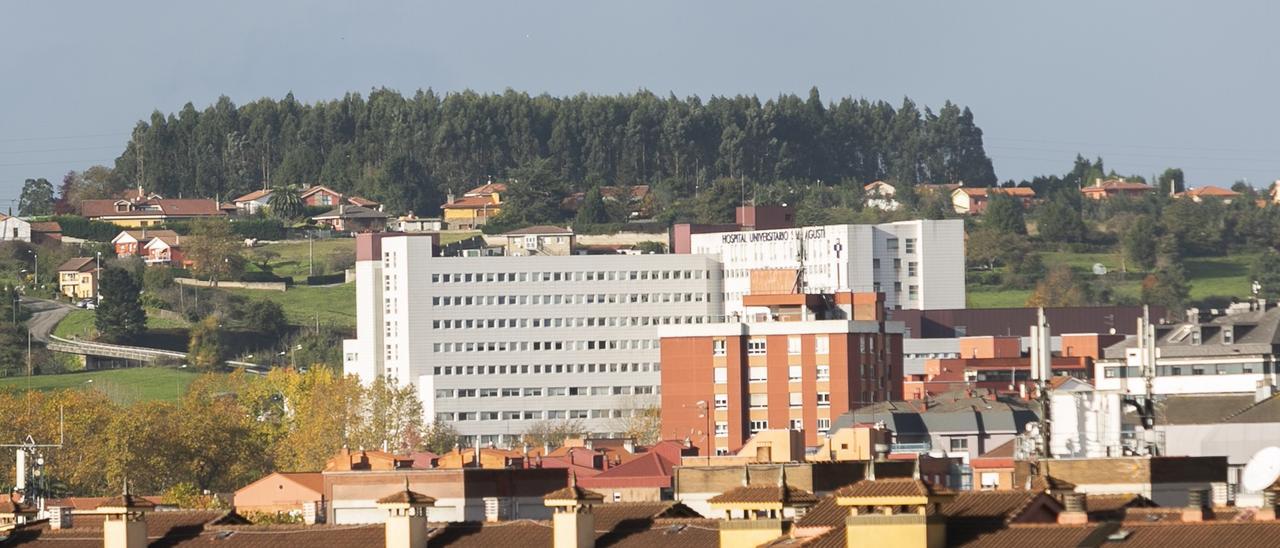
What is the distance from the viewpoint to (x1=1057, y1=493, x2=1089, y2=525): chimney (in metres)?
32.3

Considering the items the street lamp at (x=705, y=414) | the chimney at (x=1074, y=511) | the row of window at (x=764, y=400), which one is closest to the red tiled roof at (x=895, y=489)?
the chimney at (x=1074, y=511)

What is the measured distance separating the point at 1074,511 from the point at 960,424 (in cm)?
8124

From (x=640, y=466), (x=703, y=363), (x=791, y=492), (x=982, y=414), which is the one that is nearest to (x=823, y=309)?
(x=703, y=363)

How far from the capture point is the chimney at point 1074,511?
32344 millimetres

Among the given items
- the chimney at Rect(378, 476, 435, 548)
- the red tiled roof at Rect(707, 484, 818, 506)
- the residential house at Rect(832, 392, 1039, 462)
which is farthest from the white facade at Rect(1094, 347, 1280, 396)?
the red tiled roof at Rect(707, 484, 818, 506)

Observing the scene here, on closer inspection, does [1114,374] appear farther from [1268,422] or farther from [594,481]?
[1268,422]

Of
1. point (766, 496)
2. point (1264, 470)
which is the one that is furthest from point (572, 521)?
point (1264, 470)

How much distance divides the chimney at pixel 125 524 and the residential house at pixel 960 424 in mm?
57790

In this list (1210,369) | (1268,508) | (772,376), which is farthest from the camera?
(772,376)

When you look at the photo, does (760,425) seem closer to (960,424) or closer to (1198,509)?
(960,424)

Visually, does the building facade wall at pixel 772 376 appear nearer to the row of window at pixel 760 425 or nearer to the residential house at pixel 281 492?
the row of window at pixel 760 425

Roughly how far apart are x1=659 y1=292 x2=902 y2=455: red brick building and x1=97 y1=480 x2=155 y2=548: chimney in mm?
110635

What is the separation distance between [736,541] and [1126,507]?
175 inches

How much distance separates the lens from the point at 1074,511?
108 ft
